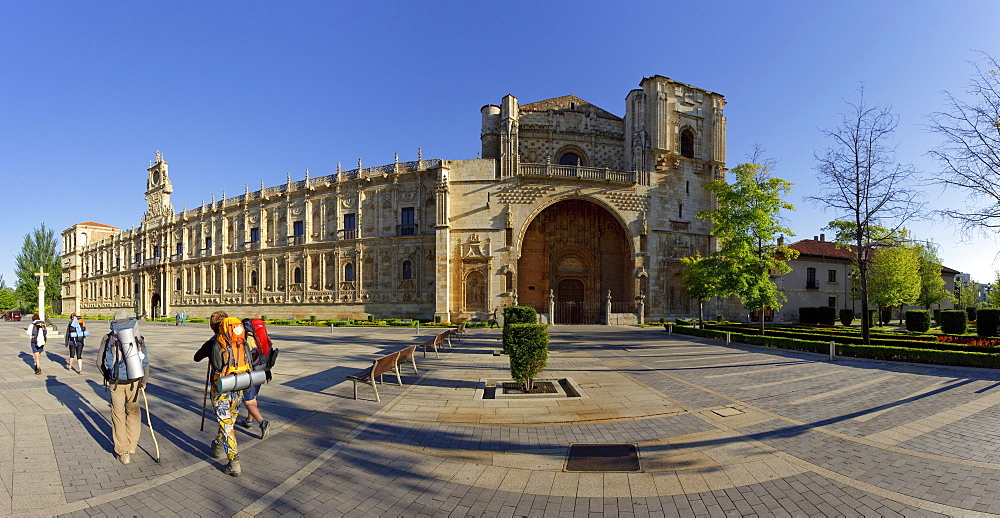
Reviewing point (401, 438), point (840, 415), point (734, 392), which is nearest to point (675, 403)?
point (734, 392)

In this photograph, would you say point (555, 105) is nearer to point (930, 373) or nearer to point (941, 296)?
point (930, 373)

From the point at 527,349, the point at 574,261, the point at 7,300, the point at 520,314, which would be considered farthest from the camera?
the point at 7,300

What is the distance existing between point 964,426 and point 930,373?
20.2 ft

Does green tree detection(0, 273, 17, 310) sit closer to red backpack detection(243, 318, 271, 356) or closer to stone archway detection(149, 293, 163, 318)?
stone archway detection(149, 293, 163, 318)

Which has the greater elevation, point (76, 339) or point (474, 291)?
point (474, 291)

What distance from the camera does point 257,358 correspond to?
19.0ft

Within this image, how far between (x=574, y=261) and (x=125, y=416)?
30.9m

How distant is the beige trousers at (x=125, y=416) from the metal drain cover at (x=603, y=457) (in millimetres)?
5619

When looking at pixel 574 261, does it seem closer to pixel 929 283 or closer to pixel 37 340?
pixel 37 340

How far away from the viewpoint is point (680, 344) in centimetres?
1806

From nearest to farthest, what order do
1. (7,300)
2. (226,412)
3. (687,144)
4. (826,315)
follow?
(226,412) < (826,315) < (687,144) < (7,300)

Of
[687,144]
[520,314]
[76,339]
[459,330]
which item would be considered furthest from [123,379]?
[687,144]

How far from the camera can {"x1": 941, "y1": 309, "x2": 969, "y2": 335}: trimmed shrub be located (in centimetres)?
2192

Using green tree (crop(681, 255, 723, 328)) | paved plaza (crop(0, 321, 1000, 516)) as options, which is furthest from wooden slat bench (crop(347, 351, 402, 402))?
green tree (crop(681, 255, 723, 328))
